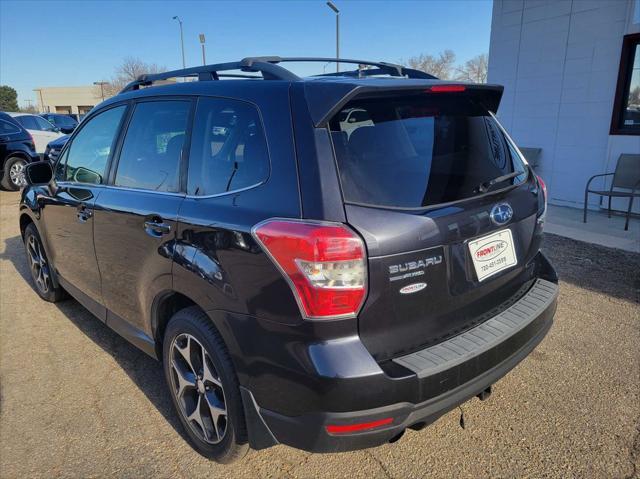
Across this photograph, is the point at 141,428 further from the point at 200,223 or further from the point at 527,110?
the point at 527,110

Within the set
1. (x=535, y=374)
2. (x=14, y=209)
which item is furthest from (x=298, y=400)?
(x=14, y=209)

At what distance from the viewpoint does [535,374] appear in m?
3.01

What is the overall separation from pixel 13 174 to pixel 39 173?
8.62 meters

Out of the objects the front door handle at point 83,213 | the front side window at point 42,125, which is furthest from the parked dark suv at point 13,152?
the front door handle at point 83,213

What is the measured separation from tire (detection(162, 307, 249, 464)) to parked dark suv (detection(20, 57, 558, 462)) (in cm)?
1

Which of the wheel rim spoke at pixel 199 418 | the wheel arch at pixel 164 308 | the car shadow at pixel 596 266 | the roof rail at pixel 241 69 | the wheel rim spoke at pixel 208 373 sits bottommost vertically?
the car shadow at pixel 596 266

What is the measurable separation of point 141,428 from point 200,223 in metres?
1.33

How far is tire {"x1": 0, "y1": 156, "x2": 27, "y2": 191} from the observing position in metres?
10.8

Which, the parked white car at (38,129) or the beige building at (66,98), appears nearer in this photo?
the parked white car at (38,129)

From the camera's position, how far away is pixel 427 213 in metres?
1.88

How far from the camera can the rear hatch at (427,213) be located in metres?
1.78

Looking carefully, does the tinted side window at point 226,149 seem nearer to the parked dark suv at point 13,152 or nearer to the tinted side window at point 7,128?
the parked dark suv at point 13,152

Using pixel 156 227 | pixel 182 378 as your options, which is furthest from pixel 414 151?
pixel 182 378

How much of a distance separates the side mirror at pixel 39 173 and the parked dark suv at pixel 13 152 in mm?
8096
